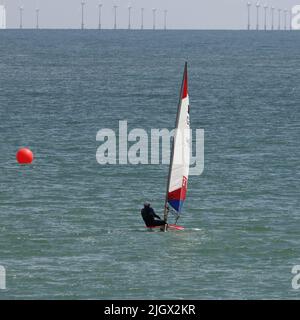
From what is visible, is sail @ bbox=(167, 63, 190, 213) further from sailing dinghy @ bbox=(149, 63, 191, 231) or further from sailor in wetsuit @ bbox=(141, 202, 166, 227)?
sailor in wetsuit @ bbox=(141, 202, 166, 227)

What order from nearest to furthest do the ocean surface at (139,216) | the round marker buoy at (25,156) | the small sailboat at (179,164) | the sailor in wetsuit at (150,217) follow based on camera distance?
the ocean surface at (139,216) → the sailor in wetsuit at (150,217) → the small sailboat at (179,164) → the round marker buoy at (25,156)

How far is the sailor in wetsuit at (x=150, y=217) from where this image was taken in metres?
55.4

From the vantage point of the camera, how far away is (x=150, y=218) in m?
56.0

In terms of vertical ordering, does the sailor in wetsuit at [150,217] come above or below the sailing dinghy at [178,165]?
below

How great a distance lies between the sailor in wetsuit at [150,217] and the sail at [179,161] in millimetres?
1079

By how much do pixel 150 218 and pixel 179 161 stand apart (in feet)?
9.96

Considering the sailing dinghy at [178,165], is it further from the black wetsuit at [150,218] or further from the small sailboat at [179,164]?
the black wetsuit at [150,218]

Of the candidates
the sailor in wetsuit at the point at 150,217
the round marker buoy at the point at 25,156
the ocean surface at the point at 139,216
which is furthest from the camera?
the round marker buoy at the point at 25,156

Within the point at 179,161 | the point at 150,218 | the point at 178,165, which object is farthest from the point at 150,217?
the point at 179,161

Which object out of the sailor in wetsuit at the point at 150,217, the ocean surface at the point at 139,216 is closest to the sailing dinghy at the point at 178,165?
the sailor in wetsuit at the point at 150,217

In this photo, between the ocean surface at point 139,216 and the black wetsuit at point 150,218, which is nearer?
the ocean surface at point 139,216
